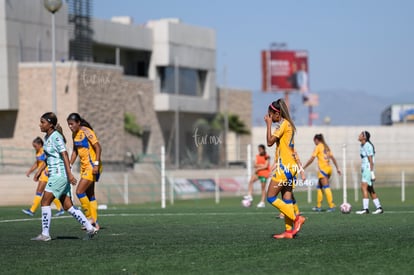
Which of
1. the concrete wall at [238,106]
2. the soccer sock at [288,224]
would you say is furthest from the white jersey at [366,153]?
the concrete wall at [238,106]

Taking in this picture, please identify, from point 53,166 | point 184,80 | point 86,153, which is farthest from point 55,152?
point 184,80

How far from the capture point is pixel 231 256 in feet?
39.4

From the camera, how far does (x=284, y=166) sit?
14.7 m

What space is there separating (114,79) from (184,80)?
15.1 m

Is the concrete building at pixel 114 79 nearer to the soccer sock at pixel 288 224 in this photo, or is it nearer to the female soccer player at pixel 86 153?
the female soccer player at pixel 86 153

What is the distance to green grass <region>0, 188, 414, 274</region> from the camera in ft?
36.7

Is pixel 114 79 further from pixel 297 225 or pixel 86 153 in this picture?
pixel 297 225

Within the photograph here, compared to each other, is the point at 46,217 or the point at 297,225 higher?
the point at 46,217

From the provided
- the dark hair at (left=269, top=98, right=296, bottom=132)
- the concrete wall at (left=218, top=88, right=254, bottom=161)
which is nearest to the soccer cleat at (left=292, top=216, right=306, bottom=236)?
the dark hair at (left=269, top=98, right=296, bottom=132)

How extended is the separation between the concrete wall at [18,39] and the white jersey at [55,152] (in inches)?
1365

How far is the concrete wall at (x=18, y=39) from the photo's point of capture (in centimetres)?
4881

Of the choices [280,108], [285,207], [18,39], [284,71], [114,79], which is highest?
[284,71]

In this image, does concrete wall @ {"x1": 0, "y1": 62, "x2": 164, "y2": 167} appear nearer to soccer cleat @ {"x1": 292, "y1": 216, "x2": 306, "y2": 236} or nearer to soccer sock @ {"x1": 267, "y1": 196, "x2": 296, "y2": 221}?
soccer sock @ {"x1": 267, "y1": 196, "x2": 296, "y2": 221}

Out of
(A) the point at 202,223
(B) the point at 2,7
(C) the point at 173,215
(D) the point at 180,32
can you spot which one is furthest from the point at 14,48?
(A) the point at 202,223
